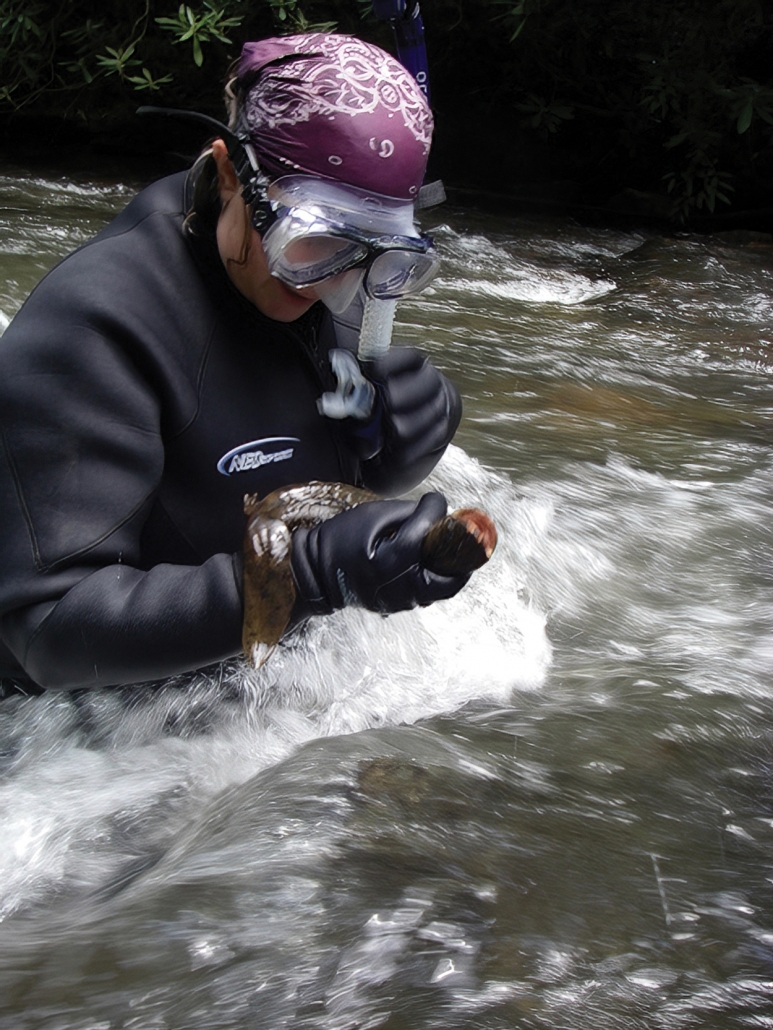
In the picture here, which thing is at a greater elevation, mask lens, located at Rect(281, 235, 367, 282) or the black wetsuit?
mask lens, located at Rect(281, 235, 367, 282)

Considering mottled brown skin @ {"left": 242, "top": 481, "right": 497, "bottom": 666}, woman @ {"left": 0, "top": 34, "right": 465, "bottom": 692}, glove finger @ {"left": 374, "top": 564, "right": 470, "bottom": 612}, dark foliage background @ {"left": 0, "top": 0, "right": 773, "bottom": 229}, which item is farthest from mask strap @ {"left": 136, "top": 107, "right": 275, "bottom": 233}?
dark foliage background @ {"left": 0, "top": 0, "right": 773, "bottom": 229}

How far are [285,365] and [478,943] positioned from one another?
1.00m

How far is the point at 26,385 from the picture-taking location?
4.95ft

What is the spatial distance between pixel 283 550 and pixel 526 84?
704 cm

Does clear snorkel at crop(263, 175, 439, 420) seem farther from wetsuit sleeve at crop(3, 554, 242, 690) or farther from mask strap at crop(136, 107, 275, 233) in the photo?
wetsuit sleeve at crop(3, 554, 242, 690)

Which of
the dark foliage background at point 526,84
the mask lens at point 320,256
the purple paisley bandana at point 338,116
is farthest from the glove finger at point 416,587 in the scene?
the dark foliage background at point 526,84

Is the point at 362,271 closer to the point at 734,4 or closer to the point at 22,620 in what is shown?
the point at 22,620

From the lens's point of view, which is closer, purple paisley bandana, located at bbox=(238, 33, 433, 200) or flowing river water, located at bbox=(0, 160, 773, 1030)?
flowing river water, located at bbox=(0, 160, 773, 1030)

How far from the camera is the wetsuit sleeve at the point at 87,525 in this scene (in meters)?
1.50

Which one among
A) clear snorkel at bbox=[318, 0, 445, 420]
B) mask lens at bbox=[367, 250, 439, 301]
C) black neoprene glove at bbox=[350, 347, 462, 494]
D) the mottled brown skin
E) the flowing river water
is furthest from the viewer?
black neoprene glove at bbox=[350, 347, 462, 494]

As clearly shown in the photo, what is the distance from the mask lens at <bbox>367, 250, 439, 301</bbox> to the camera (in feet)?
5.24

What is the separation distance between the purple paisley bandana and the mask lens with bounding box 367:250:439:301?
0.09 metres

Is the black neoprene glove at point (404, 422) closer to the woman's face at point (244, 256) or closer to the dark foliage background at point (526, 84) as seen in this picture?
the woman's face at point (244, 256)

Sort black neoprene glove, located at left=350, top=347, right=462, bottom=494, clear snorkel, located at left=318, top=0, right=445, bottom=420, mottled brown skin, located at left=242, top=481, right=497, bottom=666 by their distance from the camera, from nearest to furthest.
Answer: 1. mottled brown skin, located at left=242, top=481, right=497, bottom=666
2. clear snorkel, located at left=318, top=0, right=445, bottom=420
3. black neoprene glove, located at left=350, top=347, right=462, bottom=494
